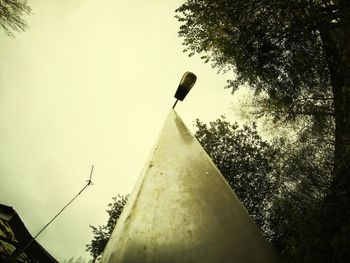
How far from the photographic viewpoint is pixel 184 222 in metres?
1.61

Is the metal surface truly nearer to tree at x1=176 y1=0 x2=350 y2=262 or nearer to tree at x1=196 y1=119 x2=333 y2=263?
tree at x1=176 y1=0 x2=350 y2=262

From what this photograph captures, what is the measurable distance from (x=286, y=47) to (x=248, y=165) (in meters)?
11.6

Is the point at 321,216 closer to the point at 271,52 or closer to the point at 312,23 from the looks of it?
the point at 312,23

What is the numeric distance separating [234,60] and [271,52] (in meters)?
1.21

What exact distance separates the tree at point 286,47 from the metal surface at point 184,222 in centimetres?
216

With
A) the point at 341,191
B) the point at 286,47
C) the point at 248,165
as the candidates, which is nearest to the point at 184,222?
the point at 341,191

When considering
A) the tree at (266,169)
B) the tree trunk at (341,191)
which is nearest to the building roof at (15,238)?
the tree trunk at (341,191)

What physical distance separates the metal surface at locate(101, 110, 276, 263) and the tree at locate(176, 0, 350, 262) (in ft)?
7.07

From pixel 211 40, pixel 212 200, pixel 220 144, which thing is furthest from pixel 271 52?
pixel 220 144

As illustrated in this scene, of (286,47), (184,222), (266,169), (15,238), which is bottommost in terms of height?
(15,238)

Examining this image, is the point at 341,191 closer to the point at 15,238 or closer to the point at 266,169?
the point at 15,238

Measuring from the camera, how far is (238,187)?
17.0 metres

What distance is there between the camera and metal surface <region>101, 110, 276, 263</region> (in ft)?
4.82

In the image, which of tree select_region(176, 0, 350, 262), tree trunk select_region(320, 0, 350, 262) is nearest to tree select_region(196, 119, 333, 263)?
tree select_region(176, 0, 350, 262)
